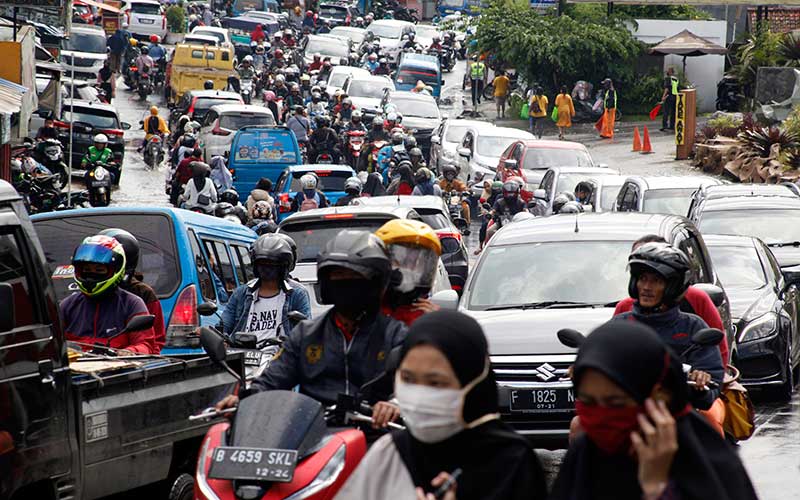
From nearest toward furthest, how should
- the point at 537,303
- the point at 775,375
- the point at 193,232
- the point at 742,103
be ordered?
the point at 537,303 → the point at 193,232 → the point at 775,375 → the point at 742,103

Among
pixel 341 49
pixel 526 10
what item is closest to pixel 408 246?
pixel 526 10

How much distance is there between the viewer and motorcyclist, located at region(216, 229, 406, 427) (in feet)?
19.5

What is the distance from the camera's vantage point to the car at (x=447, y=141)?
3591 centimetres

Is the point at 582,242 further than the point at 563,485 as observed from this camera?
Yes

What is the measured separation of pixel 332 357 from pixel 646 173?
31457 mm

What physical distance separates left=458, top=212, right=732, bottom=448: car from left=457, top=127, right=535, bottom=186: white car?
20.8 m

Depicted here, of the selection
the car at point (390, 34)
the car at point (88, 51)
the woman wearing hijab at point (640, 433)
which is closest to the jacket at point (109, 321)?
the woman wearing hijab at point (640, 433)

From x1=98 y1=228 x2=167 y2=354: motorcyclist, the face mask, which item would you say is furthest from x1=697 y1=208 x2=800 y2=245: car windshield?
the face mask

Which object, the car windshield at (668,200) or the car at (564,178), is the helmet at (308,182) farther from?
the car at (564,178)

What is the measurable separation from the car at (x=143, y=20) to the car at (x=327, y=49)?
6.09m

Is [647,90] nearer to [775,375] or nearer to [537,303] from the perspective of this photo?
[775,375]

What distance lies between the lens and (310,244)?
14.3 m

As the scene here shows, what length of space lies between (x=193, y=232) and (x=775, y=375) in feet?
17.4

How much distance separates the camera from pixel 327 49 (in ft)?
193
